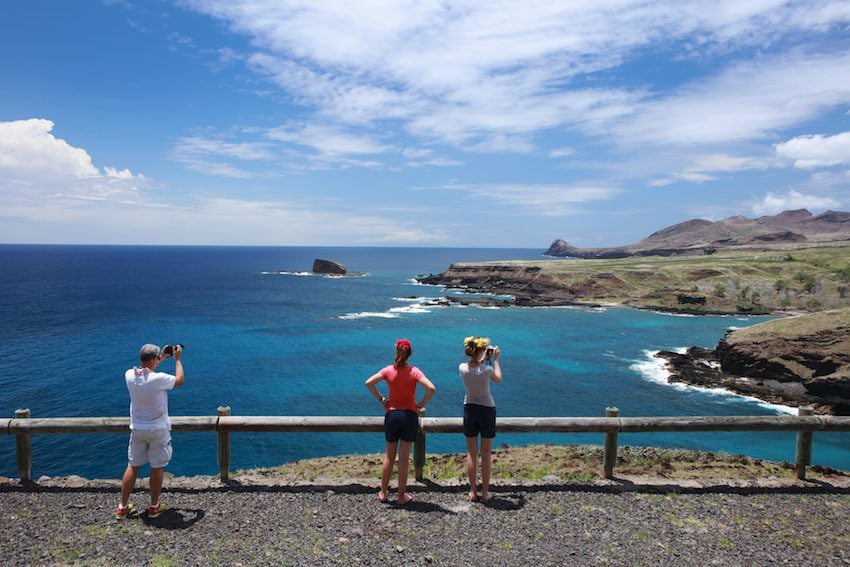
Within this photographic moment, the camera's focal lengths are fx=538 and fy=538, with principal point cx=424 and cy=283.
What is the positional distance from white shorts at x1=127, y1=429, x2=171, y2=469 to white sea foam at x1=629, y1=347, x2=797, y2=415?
127 ft

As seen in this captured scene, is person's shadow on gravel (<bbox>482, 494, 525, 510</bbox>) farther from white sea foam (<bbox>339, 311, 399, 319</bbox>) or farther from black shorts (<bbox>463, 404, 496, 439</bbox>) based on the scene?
white sea foam (<bbox>339, 311, 399, 319</bbox>)

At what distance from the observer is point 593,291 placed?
104438 millimetres

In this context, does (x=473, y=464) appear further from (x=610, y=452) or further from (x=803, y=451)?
(x=803, y=451)

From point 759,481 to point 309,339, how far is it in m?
56.0

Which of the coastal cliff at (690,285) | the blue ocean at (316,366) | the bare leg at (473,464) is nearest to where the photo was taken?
the bare leg at (473,464)

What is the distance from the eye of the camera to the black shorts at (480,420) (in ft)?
29.1

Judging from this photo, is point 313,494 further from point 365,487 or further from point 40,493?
point 40,493

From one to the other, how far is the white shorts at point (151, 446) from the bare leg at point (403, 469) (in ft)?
11.7

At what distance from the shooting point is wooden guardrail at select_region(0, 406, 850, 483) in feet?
31.7

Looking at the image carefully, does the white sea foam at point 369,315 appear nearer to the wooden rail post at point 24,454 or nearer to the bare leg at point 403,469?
the wooden rail post at point 24,454

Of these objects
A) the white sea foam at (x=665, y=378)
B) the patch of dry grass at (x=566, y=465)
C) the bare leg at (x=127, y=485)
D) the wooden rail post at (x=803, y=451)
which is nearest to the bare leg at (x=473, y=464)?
the patch of dry grass at (x=566, y=465)

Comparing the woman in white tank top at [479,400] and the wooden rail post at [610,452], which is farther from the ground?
the woman in white tank top at [479,400]

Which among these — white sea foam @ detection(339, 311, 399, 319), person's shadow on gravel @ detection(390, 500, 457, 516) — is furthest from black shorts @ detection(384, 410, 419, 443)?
white sea foam @ detection(339, 311, 399, 319)

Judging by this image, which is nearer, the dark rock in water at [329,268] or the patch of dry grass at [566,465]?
the patch of dry grass at [566,465]
